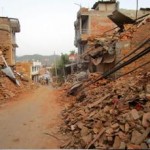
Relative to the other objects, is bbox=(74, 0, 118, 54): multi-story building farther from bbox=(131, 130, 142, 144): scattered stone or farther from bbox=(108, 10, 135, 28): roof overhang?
bbox=(131, 130, 142, 144): scattered stone

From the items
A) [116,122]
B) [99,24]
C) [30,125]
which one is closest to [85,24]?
[99,24]

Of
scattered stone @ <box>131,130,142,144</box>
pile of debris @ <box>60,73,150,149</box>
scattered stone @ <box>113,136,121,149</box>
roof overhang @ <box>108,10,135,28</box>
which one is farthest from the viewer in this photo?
roof overhang @ <box>108,10,135,28</box>

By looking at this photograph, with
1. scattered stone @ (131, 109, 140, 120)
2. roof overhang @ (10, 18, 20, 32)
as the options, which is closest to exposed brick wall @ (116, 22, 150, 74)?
scattered stone @ (131, 109, 140, 120)

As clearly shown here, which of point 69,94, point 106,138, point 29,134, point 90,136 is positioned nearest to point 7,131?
point 29,134

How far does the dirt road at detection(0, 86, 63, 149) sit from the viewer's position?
870cm

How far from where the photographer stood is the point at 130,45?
13766mm

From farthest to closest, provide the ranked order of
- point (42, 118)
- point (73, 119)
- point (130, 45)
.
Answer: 1. point (130, 45)
2. point (42, 118)
3. point (73, 119)

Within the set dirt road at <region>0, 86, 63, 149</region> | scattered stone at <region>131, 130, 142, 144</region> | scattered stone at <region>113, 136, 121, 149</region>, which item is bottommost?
dirt road at <region>0, 86, 63, 149</region>

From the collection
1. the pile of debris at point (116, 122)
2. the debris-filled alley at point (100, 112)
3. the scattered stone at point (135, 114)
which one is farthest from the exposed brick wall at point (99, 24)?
the scattered stone at point (135, 114)

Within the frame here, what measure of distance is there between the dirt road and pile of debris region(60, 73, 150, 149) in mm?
708

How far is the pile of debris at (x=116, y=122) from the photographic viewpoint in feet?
22.2

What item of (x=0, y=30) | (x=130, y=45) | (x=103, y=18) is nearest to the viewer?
(x=130, y=45)

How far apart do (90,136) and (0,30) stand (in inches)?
786

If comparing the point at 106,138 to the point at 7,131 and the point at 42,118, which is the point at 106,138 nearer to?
the point at 7,131
